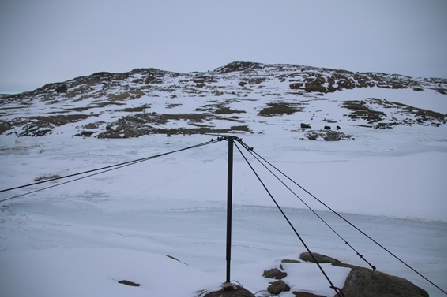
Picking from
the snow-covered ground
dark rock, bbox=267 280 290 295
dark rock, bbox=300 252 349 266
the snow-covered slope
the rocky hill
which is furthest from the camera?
the rocky hill

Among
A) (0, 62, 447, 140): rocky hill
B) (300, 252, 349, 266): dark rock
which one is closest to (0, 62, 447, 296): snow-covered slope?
(0, 62, 447, 140): rocky hill

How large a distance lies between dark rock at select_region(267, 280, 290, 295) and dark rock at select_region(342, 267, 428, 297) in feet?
3.96

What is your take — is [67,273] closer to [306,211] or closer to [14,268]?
[14,268]

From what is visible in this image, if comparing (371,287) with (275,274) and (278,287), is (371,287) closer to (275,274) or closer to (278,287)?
(278,287)

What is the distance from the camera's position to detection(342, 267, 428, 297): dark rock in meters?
4.79

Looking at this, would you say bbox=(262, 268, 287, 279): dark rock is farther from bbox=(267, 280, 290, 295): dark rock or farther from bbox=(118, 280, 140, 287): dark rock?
bbox=(118, 280, 140, 287): dark rock

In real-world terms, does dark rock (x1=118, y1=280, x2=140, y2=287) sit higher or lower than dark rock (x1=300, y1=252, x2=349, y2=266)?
higher

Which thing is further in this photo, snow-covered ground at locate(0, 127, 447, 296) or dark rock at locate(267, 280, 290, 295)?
snow-covered ground at locate(0, 127, 447, 296)

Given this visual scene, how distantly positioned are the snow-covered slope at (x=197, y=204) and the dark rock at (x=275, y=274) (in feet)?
1.10

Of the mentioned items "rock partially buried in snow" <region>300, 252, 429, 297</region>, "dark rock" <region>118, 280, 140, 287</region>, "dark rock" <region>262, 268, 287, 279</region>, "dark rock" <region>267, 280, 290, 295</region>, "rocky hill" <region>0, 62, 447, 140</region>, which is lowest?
"dark rock" <region>262, 268, 287, 279</region>

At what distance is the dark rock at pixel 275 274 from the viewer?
6497mm

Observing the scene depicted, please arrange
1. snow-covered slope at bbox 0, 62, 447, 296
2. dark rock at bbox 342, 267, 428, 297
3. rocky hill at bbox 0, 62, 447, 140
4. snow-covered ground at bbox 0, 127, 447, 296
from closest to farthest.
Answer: dark rock at bbox 342, 267, 428, 297 < snow-covered ground at bbox 0, 127, 447, 296 < snow-covered slope at bbox 0, 62, 447, 296 < rocky hill at bbox 0, 62, 447, 140

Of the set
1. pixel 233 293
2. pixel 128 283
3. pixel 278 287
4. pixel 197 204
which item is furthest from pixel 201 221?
pixel 233 293

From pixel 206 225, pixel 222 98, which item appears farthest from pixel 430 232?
pixel 222 98
